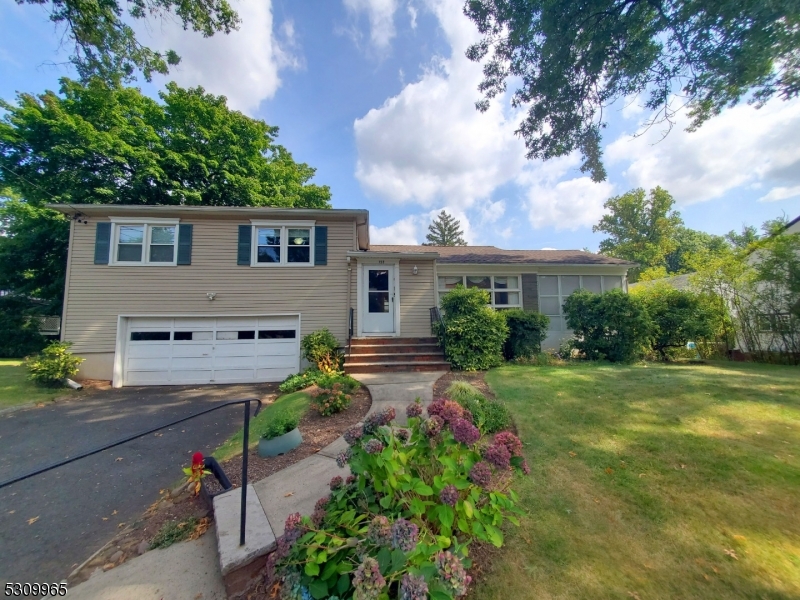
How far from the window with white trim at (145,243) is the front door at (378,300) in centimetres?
593

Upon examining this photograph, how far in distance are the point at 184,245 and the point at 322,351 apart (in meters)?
5.51

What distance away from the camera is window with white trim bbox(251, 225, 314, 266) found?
392 inches

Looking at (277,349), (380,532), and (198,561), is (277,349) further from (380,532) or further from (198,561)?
(380,532)

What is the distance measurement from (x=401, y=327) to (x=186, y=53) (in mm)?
8863

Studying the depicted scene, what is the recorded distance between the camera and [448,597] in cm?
145

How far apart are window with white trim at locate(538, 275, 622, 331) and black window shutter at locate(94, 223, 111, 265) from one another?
1485cm

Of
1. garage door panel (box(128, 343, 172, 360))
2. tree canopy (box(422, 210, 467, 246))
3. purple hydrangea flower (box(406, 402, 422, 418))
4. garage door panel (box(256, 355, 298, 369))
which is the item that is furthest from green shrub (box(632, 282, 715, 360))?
→ tree canopy (box(422, 210, 467, 246))

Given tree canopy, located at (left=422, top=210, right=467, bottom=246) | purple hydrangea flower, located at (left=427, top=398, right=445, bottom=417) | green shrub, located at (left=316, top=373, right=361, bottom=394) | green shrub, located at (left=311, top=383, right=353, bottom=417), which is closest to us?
purple hydrangea flower, located at (left=427, top=398, right=445, bottom=417)

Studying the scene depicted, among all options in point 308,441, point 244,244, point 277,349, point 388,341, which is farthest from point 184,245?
point 308,441

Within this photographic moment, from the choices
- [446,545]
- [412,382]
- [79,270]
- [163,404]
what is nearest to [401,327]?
[412,382]

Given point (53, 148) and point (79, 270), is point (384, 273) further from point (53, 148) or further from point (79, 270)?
point (53, 148)

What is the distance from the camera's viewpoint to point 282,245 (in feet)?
32.9

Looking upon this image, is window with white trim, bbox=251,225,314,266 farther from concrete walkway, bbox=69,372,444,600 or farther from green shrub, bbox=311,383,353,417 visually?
concrete walkway, bbox=69,372,444,600

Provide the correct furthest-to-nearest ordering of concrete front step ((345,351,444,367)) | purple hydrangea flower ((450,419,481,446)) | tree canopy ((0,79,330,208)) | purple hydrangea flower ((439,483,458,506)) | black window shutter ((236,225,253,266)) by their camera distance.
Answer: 1. tree canopy ((0,79,330,208))
2. black window shutter ((236,225,253,266))
3. concrete front step ((345,351,444,367))
4. purple hydrangea flower ((450,419,481,446))
5. purple hydrangea flower ((439,483,458,506))
